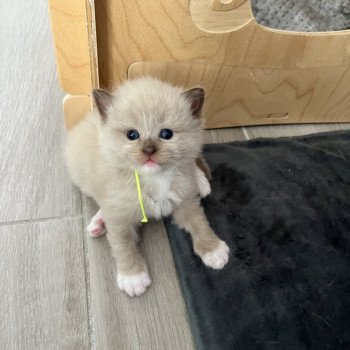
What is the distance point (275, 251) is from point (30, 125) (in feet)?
2.74

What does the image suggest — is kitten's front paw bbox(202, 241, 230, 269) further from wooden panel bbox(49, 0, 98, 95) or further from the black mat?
wooden panel bbox(49, 0, 98, 95)

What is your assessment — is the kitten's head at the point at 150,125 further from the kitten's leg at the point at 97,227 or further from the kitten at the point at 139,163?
the kitten's leg at the point at 97,227

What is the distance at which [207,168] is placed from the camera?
109cm

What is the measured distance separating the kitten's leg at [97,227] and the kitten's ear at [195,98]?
0.37 metres

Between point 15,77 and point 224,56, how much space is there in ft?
2.56

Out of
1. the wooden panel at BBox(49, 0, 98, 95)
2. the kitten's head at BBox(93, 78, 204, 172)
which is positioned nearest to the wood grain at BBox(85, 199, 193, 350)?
the kitten's head at BBox(93, 78, 204, 172)

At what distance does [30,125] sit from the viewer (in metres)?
1.21

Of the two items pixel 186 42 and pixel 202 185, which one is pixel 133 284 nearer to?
pixel 202 185

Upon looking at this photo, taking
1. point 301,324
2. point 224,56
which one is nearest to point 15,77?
point 224,56

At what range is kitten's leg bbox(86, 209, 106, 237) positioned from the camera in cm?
96

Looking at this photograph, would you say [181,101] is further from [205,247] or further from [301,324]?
[301,324]

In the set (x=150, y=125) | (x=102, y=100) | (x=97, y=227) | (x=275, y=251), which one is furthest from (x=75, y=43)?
(x=275, y=251)

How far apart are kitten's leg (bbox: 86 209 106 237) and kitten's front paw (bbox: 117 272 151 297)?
0.14 m

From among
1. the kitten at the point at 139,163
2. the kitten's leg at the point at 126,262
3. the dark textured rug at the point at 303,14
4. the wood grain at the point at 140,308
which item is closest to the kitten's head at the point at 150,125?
the kitten at the point at 139,163
